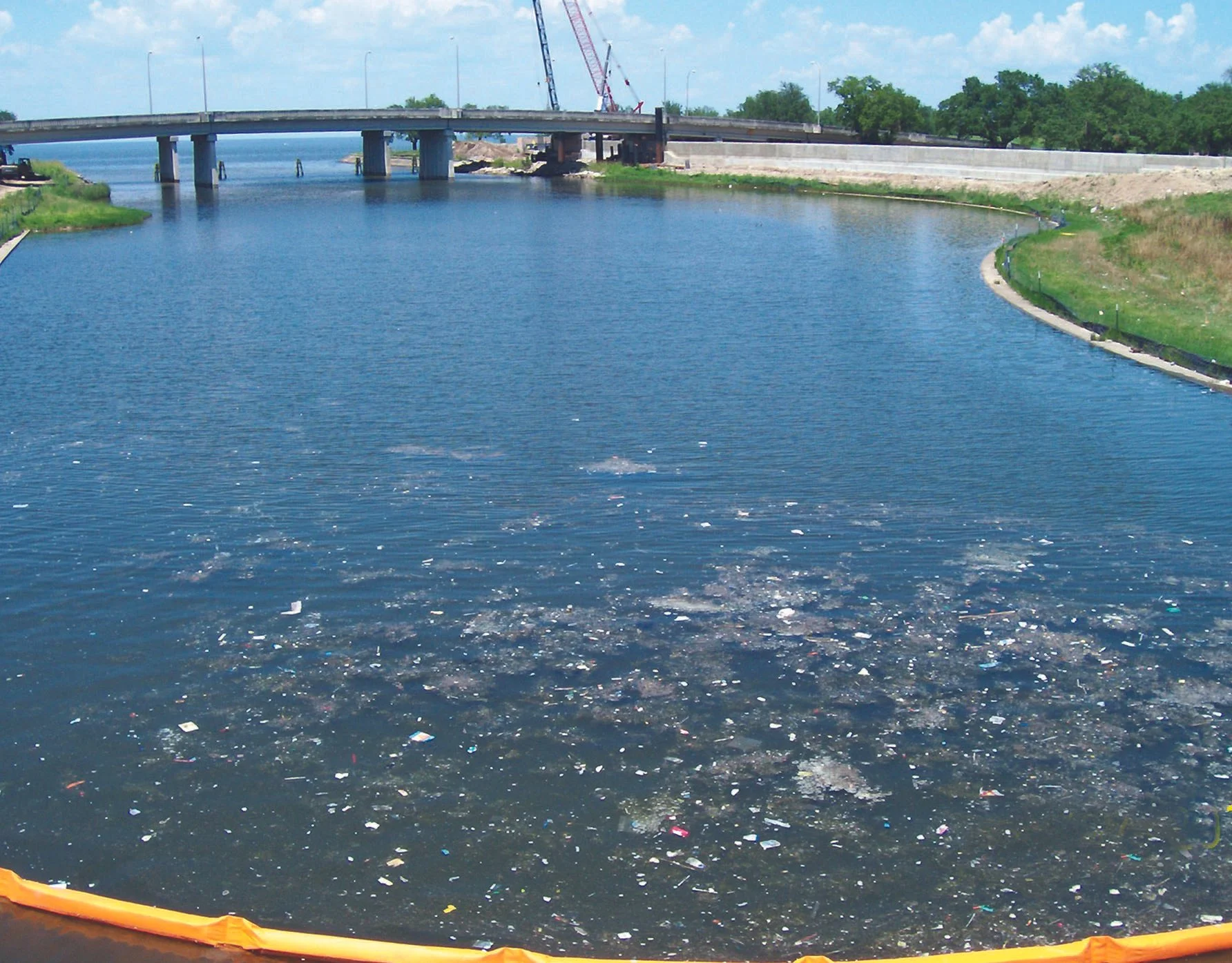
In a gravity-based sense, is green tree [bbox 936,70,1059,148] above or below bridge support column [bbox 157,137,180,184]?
above

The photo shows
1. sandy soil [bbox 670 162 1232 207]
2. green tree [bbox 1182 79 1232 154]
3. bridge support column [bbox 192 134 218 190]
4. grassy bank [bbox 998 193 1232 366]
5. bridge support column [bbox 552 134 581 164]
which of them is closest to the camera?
grassy bank [bbox 998 193 1232 366]

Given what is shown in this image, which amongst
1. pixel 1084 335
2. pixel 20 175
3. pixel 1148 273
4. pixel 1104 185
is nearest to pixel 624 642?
pixel 1084 335

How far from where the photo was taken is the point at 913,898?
12430 mm

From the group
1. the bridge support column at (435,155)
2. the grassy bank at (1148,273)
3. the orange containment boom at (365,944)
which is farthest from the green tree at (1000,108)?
the orange containment boom at (365,944)

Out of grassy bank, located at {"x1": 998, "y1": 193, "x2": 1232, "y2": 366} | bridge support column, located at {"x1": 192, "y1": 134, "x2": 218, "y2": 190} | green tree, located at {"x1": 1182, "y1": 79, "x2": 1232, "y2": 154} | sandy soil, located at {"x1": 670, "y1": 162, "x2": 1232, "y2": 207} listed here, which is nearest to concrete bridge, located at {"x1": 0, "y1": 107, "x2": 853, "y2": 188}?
bridge support column, located at {"x1": 192, "y1": 134, "x2": 218, "y2": 190}

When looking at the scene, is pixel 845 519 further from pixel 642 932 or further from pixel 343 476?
pixel 642 932

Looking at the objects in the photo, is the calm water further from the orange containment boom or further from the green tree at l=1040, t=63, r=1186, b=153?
the green tree at l=1040, t=63, r=1186, b=153

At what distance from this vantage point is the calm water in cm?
1281

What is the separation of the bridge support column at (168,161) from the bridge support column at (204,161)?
5946mm

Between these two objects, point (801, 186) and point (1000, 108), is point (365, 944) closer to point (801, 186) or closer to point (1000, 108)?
point (801, 186)

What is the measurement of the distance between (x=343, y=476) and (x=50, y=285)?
111 feet

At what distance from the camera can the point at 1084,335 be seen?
41.8 metres

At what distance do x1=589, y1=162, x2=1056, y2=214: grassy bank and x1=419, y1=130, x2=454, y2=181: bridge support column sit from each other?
18.1m

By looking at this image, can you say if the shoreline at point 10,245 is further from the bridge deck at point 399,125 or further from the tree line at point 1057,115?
the tree line at point 1057,115
